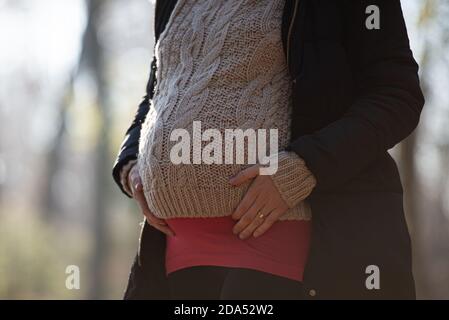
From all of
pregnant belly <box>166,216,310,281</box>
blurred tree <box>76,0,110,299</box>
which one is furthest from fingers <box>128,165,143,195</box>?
blurred tree <box>76,0,110,299</box>

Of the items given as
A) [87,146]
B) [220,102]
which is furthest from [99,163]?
[220,102]

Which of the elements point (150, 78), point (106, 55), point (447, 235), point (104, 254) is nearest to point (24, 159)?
point (104, 254)

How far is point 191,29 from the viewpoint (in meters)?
2.15

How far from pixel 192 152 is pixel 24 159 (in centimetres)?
2325

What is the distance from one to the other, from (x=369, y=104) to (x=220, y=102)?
14.9 inches

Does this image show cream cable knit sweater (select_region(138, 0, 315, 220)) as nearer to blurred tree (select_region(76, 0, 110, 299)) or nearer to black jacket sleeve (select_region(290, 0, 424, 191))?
black jacket sleeve (select_region(290, 0, 424, 191))

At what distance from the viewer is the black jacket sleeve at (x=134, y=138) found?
2398 mm

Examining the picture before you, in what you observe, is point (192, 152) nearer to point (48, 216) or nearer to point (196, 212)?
point (196, 212)

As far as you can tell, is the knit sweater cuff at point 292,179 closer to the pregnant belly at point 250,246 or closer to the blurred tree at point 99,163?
the pregnant belly at point 250,246

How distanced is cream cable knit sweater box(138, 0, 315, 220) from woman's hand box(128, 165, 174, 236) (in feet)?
0.19

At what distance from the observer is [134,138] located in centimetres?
247

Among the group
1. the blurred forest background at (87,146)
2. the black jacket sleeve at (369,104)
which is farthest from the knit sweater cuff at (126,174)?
the blurred forest background at (87,146)

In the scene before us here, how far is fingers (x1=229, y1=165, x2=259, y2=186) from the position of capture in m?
1.91

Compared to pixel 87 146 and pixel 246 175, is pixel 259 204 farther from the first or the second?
pixel 87 146
